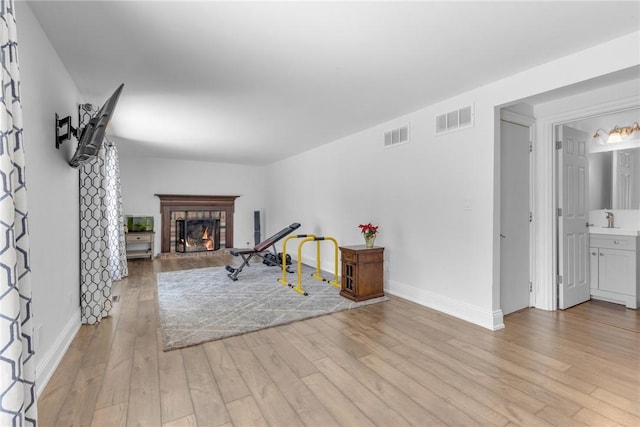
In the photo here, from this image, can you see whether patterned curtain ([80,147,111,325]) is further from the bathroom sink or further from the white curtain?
the bathroom sink

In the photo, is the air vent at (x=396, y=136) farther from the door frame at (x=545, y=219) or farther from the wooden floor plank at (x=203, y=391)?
the wooden floor plank at (x=203, y=391)

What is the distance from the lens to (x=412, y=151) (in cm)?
386

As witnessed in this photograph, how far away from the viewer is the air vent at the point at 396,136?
13.0 feet

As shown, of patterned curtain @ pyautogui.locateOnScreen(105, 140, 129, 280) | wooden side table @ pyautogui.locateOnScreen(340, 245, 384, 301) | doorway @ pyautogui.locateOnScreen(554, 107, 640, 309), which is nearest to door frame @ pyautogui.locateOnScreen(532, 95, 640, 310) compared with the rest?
doorway @ pyautogui.locateOnScreen(554, 107, 640, 309)

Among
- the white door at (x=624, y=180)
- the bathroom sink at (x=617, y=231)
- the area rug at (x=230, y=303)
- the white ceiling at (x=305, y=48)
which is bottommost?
the area rug at (x=230, y=303)

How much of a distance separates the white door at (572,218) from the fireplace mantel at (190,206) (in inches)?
268

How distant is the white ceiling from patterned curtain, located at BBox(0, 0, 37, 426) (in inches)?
36.2

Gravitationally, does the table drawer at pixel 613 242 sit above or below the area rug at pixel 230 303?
above

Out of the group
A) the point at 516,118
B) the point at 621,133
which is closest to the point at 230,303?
the point at 516,118

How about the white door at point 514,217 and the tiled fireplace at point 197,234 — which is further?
the tiled fireplace at point 197,234

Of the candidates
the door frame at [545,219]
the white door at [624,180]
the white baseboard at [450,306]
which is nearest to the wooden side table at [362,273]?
the white baseboard at [450,306]

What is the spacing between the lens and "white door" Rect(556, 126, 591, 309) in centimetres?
347

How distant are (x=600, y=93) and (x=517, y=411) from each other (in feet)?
9.82

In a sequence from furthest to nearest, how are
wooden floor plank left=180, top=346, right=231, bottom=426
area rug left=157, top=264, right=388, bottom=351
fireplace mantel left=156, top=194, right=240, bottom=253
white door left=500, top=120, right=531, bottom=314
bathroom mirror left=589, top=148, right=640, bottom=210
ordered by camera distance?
fireplace mantel left=156, top=194, right=240, bottom=253 < bathroom mirror left=589, top=148, right=640, bottom=210 < white door left=500, top=120, right=531, bottom=314 < area rug left=157, top=264, right=388, bottom=351 < wooden floor plank left=180, top=346, right=231, bottom=426
